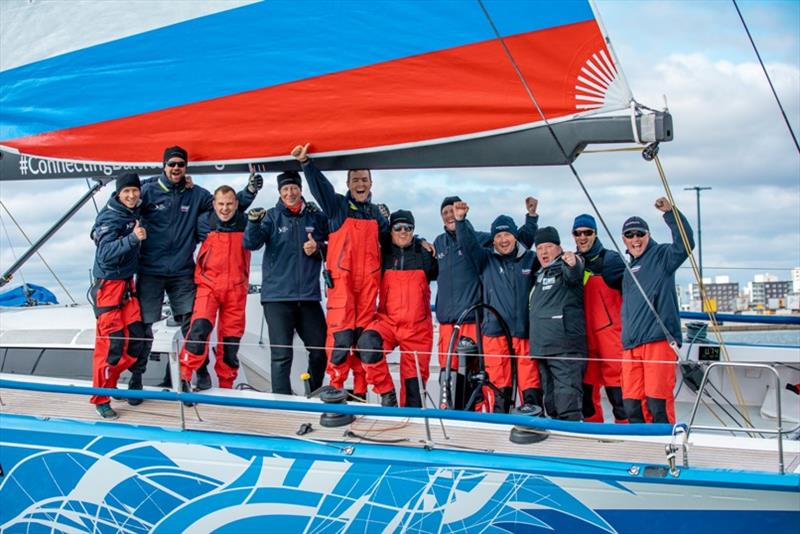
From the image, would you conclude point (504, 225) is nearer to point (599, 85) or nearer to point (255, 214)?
point (599, 85)

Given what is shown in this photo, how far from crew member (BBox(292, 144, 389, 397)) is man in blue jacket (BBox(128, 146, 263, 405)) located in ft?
1.64

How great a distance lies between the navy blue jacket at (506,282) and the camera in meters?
4.84

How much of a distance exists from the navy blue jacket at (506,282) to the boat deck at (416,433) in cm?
88

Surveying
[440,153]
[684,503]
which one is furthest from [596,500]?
[440,153]

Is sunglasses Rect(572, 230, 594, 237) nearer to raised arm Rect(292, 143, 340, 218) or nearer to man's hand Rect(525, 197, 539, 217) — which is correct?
man's hand Rect(525, 197, 539, 217)

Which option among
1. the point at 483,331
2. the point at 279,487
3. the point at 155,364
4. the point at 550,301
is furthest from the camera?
the point at 155,364

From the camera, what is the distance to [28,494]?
13.5 feet

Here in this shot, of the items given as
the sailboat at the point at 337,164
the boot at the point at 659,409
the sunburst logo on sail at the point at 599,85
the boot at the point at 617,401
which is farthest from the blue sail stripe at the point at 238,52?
the boot at the point at 617,401

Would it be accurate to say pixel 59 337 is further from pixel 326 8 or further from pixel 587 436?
pixel 587 436

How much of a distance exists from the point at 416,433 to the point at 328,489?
52 cm

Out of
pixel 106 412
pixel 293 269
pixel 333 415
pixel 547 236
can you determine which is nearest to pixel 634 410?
pixel 547 236

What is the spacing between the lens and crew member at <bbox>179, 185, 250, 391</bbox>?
490 cm

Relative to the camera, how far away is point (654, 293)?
4.55 metres

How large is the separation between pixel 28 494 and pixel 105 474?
448 millimetres
